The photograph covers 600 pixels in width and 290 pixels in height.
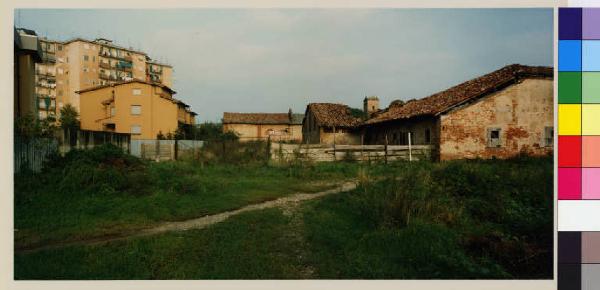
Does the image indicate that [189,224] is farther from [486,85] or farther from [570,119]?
[486,85]

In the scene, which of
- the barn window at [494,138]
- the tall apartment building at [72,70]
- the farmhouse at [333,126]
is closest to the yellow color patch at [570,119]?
the barn window at [494,138]

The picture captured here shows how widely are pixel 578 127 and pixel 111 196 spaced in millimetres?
9785

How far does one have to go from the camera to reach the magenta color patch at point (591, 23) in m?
5.39

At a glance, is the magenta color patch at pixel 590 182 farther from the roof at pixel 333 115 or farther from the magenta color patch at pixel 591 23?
the roof at pixel 333 115

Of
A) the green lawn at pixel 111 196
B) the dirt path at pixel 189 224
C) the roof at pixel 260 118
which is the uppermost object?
the roof at pixel 260 118

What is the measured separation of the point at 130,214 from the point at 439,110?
13.9 m

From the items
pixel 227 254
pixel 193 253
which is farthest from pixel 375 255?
pixel 193 253

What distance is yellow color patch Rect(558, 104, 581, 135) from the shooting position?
549 centimetres

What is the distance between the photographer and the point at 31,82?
540 inches

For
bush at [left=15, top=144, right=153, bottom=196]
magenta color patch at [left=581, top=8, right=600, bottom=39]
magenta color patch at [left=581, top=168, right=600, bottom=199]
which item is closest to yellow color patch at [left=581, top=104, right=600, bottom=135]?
magenta color patch at [left=581, top=168, right=600, bottom=199]

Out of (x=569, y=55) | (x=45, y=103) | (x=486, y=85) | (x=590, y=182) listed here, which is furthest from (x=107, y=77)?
(x=590, y=182)

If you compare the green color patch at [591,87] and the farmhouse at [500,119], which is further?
the farmhouse at [500,119]

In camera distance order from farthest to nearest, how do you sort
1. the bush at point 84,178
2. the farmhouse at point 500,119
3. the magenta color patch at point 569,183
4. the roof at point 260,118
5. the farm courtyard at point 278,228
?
the roof at point 260,118 → the farmhouse at point 500,119 → the bush at point 84,178 → the magenta color patch at point 569,183 → the farm courtyard at point 278,228

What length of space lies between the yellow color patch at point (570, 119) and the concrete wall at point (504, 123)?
10.5 metres
